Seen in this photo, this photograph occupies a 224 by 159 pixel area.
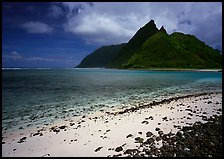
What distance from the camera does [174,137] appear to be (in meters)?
10.8

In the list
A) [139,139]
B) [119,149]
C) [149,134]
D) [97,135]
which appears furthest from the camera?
[97,135]

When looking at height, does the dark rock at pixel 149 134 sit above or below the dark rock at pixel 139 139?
above

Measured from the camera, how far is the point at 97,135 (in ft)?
43.4

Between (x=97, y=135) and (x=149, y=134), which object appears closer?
(x=149, y=134)

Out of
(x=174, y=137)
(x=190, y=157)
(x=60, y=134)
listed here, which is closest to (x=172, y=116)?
(x=174, y=137)

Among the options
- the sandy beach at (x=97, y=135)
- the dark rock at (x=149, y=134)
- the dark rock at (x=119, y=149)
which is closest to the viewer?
the dark rock at (x=119, y=149)

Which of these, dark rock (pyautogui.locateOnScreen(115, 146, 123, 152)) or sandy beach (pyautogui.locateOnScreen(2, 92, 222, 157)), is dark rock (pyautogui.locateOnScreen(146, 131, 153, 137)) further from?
dark rock (pyautogui.locateOnScreen(115, 146, 123, 152))

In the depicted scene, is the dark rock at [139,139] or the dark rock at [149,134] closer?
the dark rock at [139,139]

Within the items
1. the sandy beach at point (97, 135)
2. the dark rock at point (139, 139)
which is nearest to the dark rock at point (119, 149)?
the sandy beach at point (97, 135)

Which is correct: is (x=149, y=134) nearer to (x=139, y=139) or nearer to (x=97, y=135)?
(x=139, y=139)

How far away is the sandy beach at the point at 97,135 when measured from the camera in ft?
35.5

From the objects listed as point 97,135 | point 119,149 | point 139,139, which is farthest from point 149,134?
point 97,135

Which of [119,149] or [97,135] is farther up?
[119,149]

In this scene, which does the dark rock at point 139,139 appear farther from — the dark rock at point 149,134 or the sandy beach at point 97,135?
the dark rock at point 149,134
